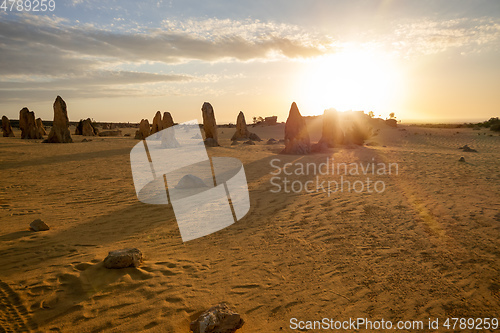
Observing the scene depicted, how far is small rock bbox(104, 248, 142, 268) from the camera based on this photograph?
3750 millimetres

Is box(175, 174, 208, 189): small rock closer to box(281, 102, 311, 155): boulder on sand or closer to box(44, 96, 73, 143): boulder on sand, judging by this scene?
box(281, 102, 311, 155): boulder on sand

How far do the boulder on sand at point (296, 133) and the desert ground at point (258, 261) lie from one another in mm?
8855

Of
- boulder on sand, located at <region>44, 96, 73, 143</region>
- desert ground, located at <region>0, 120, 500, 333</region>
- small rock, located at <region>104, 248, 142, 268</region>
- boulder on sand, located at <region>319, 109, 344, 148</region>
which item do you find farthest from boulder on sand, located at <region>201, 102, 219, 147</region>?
small rock, located at <region>104, 248, 142, 268</region>

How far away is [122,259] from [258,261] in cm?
197

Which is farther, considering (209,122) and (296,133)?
(209,122)

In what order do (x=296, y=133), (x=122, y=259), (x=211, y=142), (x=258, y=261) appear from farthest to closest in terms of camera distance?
(x=211, y=142) < (x=296, y=133) < (x=258, y=261) < (x=122, y=259)

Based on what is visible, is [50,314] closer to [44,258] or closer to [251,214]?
[44,258]

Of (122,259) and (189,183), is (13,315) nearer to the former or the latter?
(122,259)

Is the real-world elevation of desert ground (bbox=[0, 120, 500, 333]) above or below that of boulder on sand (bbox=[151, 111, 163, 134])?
below

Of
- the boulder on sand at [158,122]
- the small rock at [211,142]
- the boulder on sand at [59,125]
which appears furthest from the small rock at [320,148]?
the boulder on sand at [59,125]

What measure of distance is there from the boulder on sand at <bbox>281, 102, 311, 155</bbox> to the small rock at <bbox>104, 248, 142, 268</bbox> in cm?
1346

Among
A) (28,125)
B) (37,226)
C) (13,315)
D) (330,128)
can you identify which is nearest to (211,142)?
(330,128)

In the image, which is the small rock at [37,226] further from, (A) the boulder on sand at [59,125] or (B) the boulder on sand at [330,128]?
(B) the boulder on sand at [330,128]

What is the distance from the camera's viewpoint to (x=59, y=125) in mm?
19141
